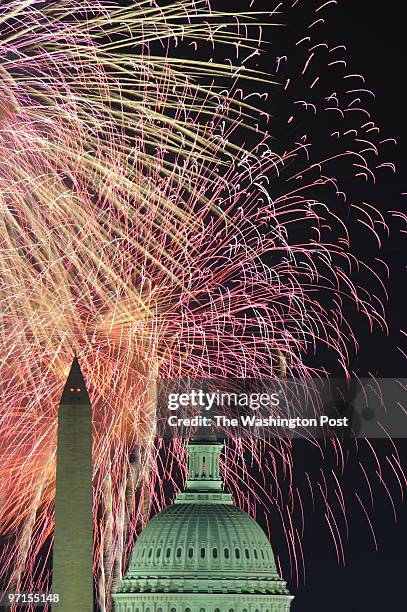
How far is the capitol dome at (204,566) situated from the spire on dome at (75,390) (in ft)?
299

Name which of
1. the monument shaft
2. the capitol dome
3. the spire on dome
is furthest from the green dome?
the spire on dome

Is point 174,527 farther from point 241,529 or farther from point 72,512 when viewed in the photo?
point 72,512

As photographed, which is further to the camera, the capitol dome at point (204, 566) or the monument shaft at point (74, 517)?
the capitol dome at point (204, 566)

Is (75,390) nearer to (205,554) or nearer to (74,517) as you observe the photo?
(74,517)

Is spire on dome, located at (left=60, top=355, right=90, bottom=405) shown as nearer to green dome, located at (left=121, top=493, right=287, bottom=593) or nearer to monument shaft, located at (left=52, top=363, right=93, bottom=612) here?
monument shaft, located at (left=52, top=363, right=93, bottom=612)

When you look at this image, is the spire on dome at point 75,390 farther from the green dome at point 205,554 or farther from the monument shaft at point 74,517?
the green dome at point 205,554

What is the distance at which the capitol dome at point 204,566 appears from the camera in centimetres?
18538

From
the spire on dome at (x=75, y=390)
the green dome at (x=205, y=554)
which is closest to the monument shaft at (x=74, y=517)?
the spire on dome at (x=75, y=390)

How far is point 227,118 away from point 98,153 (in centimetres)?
506

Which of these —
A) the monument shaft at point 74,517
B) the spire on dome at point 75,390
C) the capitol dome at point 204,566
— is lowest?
the monument shaft at point 74,517

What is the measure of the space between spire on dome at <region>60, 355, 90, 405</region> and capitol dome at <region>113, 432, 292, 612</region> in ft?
299

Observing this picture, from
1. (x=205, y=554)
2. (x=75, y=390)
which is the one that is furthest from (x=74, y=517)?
(x=205, y=554)

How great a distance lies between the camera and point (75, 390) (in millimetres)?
94812

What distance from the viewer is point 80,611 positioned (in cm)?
9894
